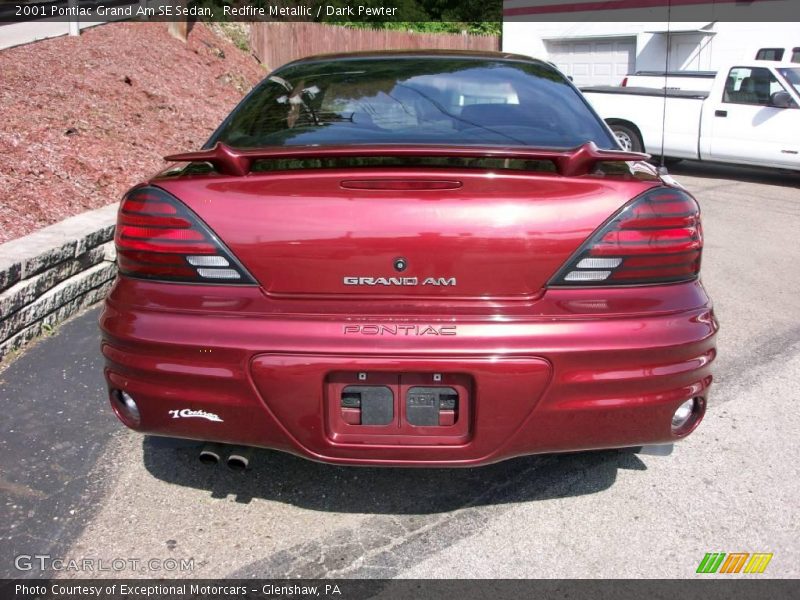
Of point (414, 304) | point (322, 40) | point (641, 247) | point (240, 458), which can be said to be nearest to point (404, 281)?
point (414, 304)

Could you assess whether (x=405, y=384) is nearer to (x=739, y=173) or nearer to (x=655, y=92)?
(x=655, y=92)

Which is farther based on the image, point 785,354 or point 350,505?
point 785,354

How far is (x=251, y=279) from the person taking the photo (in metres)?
2.45

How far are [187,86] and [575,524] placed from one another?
9299 mm

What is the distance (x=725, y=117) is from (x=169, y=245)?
33.9ft

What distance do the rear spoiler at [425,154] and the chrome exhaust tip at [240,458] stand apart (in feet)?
→ 3.21

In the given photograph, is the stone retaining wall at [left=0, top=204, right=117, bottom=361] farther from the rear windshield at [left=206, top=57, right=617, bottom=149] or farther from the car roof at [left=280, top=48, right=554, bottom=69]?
the car roof at [left=280, top=48, right=554, bottom=69]

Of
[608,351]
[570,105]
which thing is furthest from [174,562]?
[570,105]

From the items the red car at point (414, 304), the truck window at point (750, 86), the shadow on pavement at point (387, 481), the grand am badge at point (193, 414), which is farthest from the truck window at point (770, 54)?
the grand am badge at point (193, 414)

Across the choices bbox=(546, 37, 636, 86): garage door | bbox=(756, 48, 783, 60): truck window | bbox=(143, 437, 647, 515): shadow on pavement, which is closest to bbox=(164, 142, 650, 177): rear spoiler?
bbox=(143, 437, 647, 515): shadow on pavement

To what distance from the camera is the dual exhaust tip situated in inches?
107

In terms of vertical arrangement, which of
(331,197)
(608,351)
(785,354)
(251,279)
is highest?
(331,197)

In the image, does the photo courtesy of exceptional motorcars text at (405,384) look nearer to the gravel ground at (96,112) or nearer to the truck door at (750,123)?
the gravel ground at (96,112)

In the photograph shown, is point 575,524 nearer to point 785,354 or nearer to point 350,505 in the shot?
point 350,505
